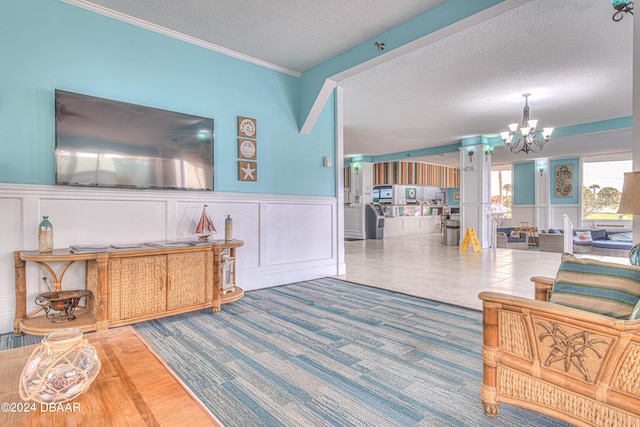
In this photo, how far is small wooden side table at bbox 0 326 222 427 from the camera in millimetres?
990

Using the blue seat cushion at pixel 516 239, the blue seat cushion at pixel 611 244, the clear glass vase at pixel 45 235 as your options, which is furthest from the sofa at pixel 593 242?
the clear glass vase at pixel 45 235

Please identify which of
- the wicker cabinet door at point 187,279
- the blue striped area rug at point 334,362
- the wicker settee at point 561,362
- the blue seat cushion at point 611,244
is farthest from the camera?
the blue seat cushion at point 611,244

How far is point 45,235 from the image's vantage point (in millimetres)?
2629

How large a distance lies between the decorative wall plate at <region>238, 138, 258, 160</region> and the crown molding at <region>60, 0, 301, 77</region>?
3.24 feet

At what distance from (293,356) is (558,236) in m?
8.34

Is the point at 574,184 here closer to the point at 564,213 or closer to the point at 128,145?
the point at 564,213

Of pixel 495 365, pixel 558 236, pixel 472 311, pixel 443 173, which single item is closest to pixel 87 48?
pixel 495 365

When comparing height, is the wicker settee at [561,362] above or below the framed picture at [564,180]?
below

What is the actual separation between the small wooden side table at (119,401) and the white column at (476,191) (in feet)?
27.8

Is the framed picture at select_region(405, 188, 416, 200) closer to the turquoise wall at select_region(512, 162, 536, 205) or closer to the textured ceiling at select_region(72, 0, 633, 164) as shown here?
the turquoise wall at select_region(512, 162, 536, 205)

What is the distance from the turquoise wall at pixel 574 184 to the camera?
35.5 feet

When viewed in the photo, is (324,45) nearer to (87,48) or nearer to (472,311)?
(87,48)

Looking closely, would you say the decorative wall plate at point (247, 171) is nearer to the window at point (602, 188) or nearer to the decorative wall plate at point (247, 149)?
the decorative wall plate at point (247, 149)

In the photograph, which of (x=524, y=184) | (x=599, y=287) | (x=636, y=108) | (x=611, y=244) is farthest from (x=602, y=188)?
(x=599, y=287)
